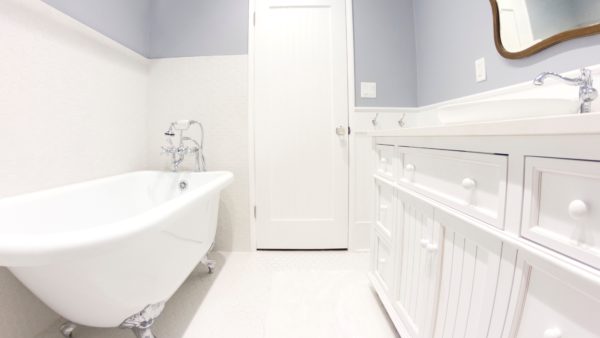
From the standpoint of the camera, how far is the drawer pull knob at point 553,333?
43 cm

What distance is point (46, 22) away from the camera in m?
1.23

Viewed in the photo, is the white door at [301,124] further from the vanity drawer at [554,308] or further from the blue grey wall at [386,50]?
the vanity drawer at [554,308]

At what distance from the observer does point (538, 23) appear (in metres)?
1.02

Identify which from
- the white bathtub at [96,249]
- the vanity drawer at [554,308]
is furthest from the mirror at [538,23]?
the white bathtub at [96,249]

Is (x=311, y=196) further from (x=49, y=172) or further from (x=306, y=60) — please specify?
(x=49, y=172)

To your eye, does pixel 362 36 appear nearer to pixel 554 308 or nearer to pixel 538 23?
pixel 538 23

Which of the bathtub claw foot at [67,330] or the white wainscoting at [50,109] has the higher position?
the white wainscoting at [50,109]

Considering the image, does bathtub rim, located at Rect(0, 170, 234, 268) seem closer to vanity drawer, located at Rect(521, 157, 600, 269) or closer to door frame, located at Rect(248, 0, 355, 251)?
vanity drawer, located at Rect(521, 157, 600, 269)

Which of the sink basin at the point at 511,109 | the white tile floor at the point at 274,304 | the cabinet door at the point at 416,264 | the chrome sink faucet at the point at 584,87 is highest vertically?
the chrome sink faucet at the point at 584,87

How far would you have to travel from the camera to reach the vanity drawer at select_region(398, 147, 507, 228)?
56 cm

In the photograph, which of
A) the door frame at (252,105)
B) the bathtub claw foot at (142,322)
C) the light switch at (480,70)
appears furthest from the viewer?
the door frame at (252,105)

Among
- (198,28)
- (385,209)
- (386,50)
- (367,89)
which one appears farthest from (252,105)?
(385,209)

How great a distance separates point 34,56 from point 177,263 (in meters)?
1.16

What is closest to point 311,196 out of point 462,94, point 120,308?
point 462,94
